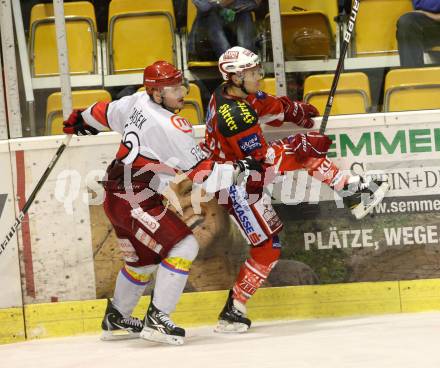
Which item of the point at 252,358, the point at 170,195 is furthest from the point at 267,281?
the point at 252,358

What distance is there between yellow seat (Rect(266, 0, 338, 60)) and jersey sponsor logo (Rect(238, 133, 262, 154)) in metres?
0.63

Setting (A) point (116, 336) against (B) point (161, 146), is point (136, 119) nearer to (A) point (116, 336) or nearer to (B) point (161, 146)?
(B) point (161, 146)

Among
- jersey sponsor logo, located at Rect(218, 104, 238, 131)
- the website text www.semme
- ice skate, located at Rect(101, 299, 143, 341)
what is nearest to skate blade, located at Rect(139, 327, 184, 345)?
ice skate, located at Rect(101, 299, 143, 341)

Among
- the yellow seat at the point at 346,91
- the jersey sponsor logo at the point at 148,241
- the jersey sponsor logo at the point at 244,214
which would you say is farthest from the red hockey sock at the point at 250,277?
the yellow seat at the point at 346,91

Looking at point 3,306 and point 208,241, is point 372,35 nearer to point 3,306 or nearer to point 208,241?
point 208,241

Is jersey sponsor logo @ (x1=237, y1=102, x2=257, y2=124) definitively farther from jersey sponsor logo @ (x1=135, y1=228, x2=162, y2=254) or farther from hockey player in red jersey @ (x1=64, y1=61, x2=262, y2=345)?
jersey sponsor logo @ (x1=135, y1=228, x2=162, y2=254)

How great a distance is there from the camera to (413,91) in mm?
5586

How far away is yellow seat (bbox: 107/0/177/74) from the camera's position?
19.0 feet

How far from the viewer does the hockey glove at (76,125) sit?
5414mm

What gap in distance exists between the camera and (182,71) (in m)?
5.73

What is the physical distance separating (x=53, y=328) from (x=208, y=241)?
96cm

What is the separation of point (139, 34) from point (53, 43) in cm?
50

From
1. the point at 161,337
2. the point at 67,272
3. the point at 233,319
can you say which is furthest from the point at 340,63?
the point at 67,272

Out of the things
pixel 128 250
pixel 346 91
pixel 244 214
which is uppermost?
pixel 346 91
